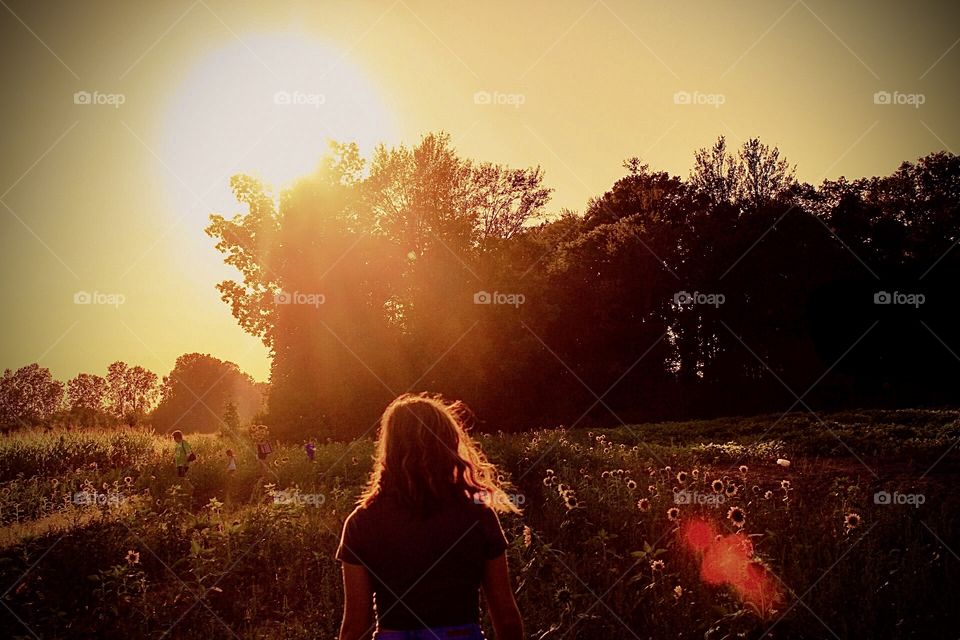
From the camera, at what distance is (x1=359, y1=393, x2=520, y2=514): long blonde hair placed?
9.75 ft

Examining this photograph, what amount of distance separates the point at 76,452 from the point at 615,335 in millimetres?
27387

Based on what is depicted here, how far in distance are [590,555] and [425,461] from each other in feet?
17.6

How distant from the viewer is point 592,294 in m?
38.0

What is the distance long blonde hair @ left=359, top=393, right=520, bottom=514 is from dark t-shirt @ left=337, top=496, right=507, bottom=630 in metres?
0.08

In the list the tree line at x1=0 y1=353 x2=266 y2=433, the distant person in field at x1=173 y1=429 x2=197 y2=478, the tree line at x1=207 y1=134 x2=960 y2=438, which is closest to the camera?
the distant person in field at x1=173 y1=429 x2=197 y2=478

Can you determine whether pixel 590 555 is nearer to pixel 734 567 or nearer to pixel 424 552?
pixel 734 567

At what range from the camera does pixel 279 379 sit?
107 ft

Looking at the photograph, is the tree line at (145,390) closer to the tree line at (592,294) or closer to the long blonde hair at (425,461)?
the tree line at (592,294)

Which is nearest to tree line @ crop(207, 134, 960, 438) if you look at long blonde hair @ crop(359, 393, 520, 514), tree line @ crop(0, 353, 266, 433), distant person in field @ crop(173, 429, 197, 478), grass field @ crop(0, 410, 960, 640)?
distant person in field @ crop(173, 429, 197, 478)

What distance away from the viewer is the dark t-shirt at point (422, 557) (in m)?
2.89

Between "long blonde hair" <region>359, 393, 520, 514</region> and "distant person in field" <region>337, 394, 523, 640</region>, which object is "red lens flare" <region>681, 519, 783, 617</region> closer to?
"distant person in field" <region>337, 394, 523, 640</region>

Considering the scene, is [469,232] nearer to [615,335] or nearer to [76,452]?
[615,335]

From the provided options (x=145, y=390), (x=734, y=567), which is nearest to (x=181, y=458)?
(x=734, y=567)

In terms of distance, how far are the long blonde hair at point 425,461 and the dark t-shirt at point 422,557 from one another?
75mm
